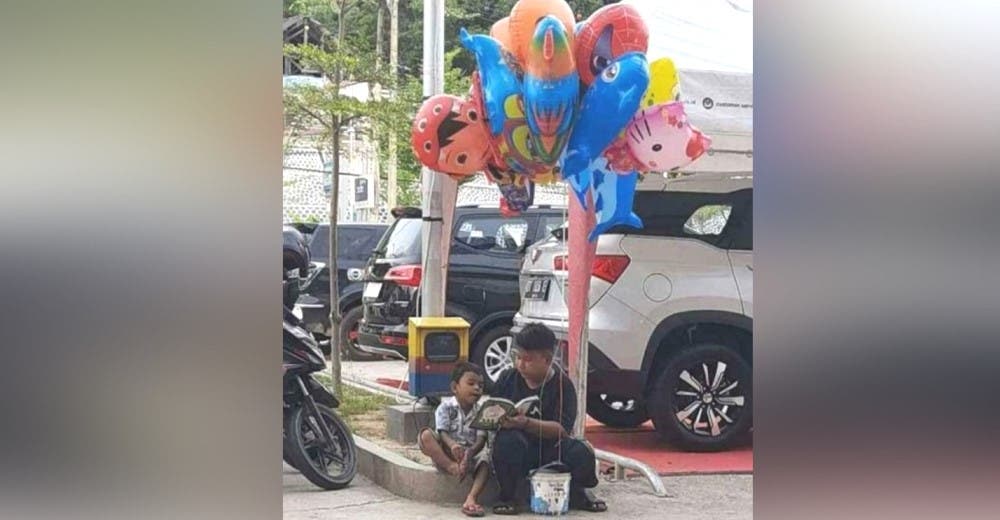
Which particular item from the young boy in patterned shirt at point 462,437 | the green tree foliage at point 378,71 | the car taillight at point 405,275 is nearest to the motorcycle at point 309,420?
the young boy in patterned shirt at point 462,437

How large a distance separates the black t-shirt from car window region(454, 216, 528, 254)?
2183 millimetres

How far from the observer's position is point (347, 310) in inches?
315

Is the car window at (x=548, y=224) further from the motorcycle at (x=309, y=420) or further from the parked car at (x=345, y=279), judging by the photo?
the motorcycle at (x=309, y=420)

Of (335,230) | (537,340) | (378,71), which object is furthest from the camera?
(335,230)

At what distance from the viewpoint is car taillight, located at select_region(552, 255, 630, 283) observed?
5555 millimetres

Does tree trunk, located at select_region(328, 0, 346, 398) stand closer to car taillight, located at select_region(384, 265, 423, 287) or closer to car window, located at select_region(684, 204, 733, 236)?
car taillight, located at select_region(384, 265, 423, 287)

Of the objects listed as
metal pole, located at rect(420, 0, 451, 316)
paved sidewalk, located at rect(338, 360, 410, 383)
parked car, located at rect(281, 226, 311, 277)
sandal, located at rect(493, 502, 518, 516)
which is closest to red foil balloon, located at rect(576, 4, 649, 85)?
metal pole, located at rect(420, 0, 451, 316)

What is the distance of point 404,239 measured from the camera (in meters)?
7.11

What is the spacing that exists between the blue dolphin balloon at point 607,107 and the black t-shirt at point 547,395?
101cm

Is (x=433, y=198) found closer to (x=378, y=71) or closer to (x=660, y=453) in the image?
(x=378, y=71)

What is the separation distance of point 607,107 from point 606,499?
187 cm

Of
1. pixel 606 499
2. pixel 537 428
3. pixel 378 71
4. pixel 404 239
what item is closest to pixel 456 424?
pixel 537 428
